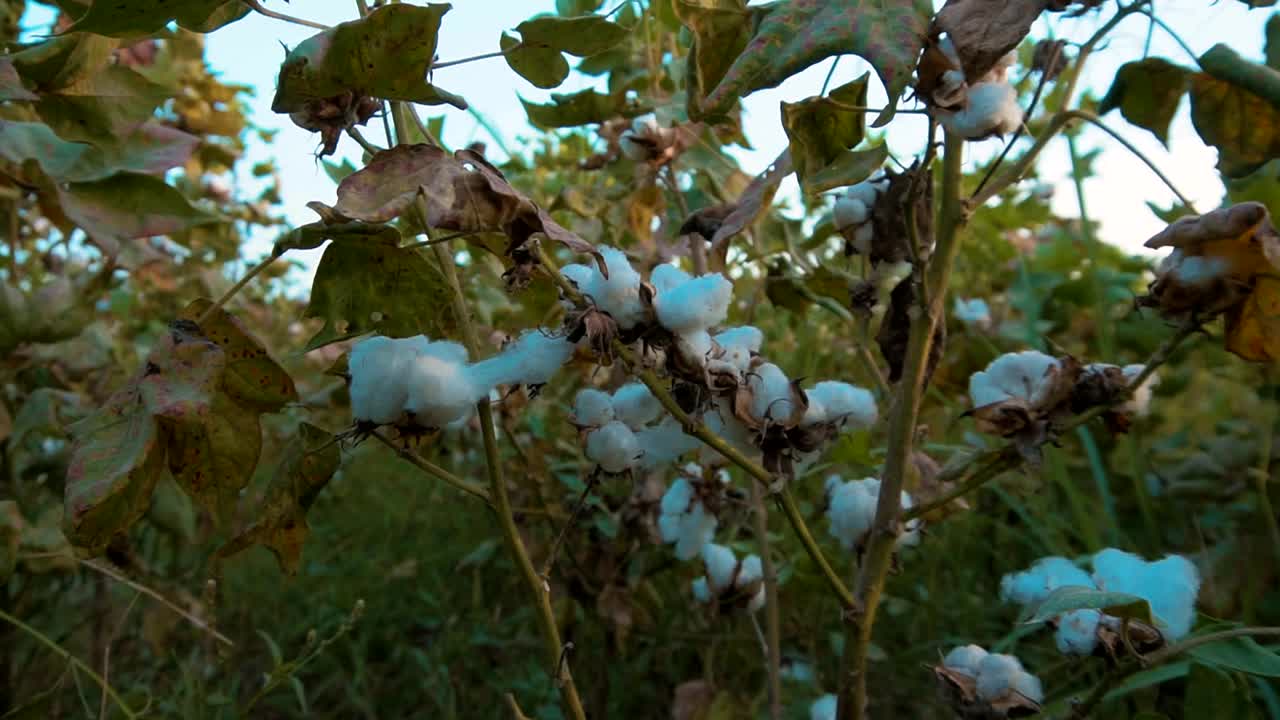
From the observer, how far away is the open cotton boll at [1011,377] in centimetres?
70

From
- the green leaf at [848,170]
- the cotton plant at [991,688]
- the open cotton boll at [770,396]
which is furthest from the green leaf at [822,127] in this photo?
the cotton plant at [991,688]

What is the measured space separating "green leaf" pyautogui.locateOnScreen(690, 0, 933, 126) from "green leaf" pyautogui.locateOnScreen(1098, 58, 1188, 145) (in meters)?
0.20

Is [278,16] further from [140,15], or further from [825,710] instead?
[825,710]

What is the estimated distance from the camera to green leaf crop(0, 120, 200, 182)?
884 mm

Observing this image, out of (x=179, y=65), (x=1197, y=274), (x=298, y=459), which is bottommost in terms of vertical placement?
(x=298, y=459)

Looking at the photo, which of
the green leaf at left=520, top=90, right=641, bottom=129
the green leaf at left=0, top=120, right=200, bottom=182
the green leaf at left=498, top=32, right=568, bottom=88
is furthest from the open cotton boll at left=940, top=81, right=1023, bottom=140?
the green leaf at left=0, top=120, right=200, bottom=182

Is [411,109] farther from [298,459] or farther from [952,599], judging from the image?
[952,599]

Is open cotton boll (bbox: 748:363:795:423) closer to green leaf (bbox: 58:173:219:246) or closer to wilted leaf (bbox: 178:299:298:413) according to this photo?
wilted leaf (bbox: 178:299:298:413)

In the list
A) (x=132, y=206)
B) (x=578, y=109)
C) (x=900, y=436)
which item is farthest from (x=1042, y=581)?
(x=132, y=206)

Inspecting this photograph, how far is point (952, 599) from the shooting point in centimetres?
153

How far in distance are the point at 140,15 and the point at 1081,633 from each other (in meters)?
0.68

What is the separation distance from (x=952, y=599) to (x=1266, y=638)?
1.44ft

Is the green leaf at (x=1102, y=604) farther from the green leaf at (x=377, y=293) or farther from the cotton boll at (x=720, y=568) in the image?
the cotton boll at (x=720, y=568)

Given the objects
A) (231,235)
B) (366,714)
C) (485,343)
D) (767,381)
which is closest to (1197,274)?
(767,381)
